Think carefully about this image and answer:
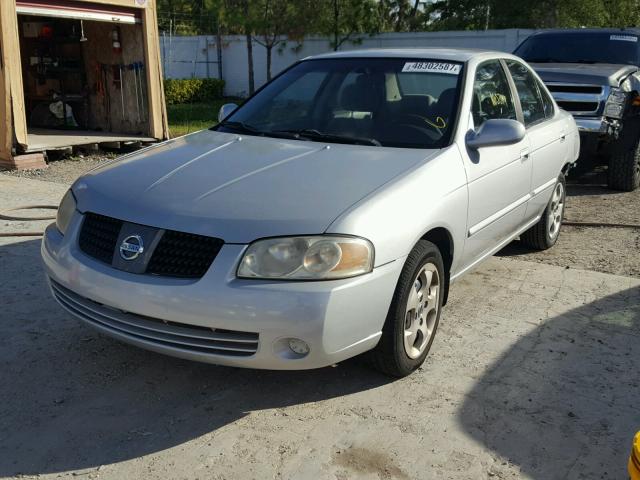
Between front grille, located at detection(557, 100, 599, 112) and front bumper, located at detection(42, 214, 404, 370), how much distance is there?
5.88 metres

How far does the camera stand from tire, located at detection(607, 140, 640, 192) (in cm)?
829

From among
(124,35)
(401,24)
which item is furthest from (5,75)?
(401,24)

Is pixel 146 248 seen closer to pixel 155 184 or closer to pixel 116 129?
pixel 155 184

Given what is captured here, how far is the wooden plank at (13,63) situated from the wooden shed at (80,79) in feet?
0.04

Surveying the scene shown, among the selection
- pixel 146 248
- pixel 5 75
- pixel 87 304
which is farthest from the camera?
pixel 5 75

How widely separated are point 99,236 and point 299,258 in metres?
1.06

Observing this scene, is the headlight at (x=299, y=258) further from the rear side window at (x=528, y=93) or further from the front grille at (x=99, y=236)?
the rear side window at (x=528, y=93)

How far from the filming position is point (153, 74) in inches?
448

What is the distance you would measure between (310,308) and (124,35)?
394 inches

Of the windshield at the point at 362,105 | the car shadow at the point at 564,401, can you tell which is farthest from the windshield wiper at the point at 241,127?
the car shadow at the point at 564,401

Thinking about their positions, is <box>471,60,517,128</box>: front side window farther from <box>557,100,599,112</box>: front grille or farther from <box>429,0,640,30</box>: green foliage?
<box>429,0,640,30</box>: green foliage

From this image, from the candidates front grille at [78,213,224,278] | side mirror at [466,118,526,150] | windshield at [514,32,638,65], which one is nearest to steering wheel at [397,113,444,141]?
side mirror at [466,118,526,150]

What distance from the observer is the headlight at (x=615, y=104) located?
8047 millimetres

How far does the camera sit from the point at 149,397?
3430 millimetres
